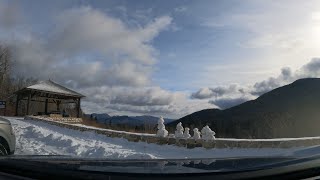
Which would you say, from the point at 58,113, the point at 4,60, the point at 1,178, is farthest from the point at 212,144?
the point at 4,60

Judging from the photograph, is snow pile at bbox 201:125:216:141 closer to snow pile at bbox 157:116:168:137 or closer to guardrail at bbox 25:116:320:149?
guardrail at bbox 25:116:320:149

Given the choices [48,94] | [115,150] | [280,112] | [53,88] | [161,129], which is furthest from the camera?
[280,112]

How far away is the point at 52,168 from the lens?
267cm

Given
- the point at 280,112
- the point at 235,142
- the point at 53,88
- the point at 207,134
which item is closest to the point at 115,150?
the point at 207,134

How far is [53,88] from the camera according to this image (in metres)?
44.5

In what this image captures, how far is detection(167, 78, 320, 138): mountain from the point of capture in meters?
40.4

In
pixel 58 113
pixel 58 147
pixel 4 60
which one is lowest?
pixel 58 147

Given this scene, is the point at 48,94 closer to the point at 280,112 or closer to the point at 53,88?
the point at 53,88

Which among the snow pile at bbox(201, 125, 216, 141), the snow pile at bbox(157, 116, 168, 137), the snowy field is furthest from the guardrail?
the snow pile at bbox(157, 116, 168, 137)

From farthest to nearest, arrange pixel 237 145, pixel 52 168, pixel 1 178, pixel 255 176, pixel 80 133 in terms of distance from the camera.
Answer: pixel 80 133
pixel 237 145
pixel 1 178
pixel 52 168
pixel 255 176

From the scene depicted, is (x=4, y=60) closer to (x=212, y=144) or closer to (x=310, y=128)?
(x=310, y=128)

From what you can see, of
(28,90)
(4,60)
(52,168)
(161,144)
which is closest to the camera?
(52,168)

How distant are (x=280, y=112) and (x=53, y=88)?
115 ft

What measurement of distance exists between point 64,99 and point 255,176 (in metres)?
45.8
